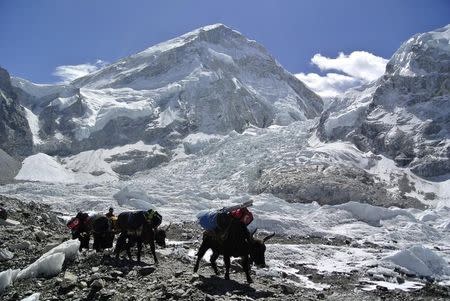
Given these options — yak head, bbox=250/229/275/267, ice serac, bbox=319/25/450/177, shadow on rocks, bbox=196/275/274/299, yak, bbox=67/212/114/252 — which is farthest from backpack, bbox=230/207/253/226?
ice serac, bbox=319/25/450/177

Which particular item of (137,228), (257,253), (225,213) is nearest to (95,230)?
(137,228)

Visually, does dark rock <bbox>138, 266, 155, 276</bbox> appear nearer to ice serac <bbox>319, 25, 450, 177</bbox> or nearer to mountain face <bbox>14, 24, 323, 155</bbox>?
ice serac <bbox>319, 25, 450, 177</bbox>

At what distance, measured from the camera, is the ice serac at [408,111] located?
11669 cm

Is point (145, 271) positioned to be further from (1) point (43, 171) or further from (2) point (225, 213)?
(1) point (43, 171)

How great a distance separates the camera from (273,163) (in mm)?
116312

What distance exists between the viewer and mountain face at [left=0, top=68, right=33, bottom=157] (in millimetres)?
150913

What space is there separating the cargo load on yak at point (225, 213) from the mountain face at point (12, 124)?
146 m

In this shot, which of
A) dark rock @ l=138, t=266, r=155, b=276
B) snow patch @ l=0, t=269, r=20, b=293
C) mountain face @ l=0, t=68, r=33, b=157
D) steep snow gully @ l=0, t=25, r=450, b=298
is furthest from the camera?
mountain face @ l=0, t=68, r=33, b=157

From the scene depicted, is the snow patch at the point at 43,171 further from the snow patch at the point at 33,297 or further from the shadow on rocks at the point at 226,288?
the snow patch at the point at 33,297

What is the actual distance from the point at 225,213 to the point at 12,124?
16037 centimetres

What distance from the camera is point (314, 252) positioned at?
38.2m

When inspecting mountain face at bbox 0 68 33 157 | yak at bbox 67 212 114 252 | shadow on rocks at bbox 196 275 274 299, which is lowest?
shadow on rocks at bbox 196 275 274 299

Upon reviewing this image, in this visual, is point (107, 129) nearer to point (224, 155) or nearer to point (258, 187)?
point (224, 155)

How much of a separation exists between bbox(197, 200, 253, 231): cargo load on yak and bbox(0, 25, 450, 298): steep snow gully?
4572 millimetres
